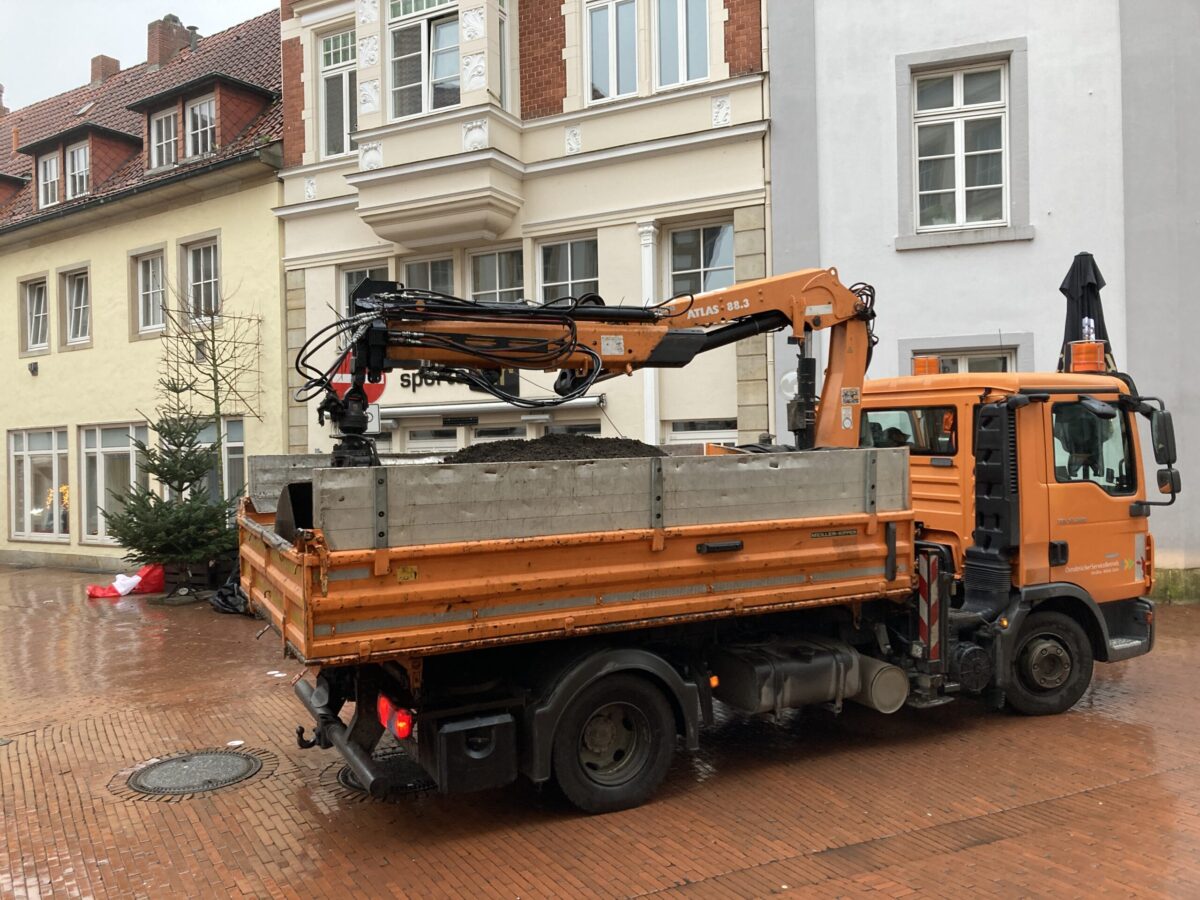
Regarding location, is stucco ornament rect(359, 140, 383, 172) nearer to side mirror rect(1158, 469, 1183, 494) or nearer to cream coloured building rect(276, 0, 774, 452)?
cream coloured building rect(276, 0, 774, 452)

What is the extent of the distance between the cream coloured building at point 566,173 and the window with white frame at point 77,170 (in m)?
8.02

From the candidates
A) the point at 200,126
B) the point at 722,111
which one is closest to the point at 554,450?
the point at 722,111

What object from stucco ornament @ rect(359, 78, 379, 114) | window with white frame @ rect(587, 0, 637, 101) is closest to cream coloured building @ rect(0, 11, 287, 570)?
stucco ornament @ rect(359, 78, 379, 114)

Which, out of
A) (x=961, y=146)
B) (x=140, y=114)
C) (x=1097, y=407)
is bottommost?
(x=1097, y=407)

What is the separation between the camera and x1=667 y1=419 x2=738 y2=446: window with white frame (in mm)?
12469

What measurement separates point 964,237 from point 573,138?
5.44 metres

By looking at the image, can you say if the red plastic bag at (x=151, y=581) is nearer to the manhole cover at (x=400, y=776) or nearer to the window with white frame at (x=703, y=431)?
the window with white frame at (x=703, y=431)

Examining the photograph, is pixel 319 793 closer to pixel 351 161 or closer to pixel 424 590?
pixel 424 590

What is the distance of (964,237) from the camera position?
1140cm

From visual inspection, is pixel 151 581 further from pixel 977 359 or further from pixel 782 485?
pixel 977 359

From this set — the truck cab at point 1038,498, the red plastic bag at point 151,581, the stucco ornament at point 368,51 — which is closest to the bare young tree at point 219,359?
the red plastic bag at point 151,581

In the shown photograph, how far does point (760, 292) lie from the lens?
258 inches

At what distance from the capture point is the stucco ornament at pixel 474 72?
42.9 ft

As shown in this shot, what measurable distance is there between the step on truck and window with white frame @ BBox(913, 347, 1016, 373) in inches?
176
